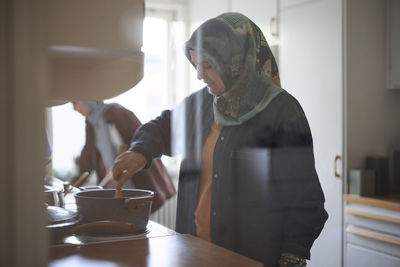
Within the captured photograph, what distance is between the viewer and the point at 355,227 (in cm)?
125

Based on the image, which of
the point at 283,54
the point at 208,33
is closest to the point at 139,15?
the point at 208,33

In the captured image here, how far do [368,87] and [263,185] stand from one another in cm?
49

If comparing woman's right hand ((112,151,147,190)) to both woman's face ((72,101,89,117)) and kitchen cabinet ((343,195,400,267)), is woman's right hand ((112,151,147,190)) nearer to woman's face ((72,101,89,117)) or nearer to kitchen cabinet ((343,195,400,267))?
woman's face ((72,101,89,117))

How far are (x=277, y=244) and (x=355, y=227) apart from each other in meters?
0.35

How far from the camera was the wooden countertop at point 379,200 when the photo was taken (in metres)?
1.21

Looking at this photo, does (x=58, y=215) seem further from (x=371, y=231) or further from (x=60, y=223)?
(x=371, y=231)

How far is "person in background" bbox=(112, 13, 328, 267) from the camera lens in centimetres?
99

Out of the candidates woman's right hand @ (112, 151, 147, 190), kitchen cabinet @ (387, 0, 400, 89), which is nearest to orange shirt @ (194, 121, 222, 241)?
woman's right hand @ (112, 151, 147, 190)

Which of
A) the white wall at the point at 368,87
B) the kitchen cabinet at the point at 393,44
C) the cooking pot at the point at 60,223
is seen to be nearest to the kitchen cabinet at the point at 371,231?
the white wall at the point at 368,87

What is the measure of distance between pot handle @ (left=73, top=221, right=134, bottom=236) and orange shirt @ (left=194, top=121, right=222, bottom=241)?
241 millimetres

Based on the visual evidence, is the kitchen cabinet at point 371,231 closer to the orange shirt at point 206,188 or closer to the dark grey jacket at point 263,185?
the dark grey jacket at point 263,185

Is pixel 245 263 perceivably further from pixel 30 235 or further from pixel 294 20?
pixel 294 20

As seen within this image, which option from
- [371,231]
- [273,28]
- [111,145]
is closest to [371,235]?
[371,231]

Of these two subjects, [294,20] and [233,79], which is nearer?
[233,79]
